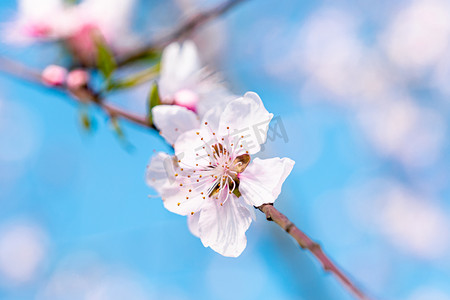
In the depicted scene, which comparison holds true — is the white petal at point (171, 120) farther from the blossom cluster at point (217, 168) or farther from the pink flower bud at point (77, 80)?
the pink flower bud at point (77, 80)

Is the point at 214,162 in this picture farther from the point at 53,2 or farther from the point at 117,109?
the point at 53,2

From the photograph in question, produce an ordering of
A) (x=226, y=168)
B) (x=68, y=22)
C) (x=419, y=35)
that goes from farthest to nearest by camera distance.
Answer: (x=419, y=35)
(x=68, y=22)
(x=226, y=168)

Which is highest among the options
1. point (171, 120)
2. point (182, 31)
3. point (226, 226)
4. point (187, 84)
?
point (182, 31)

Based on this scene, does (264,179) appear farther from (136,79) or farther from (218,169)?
(136,79)

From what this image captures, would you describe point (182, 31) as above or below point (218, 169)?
above

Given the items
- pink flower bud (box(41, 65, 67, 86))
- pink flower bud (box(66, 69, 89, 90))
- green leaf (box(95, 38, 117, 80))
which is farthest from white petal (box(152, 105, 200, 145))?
pink flower bud (box(41, 65, 67, 86))

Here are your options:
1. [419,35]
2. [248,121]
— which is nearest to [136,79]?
[248,121]
